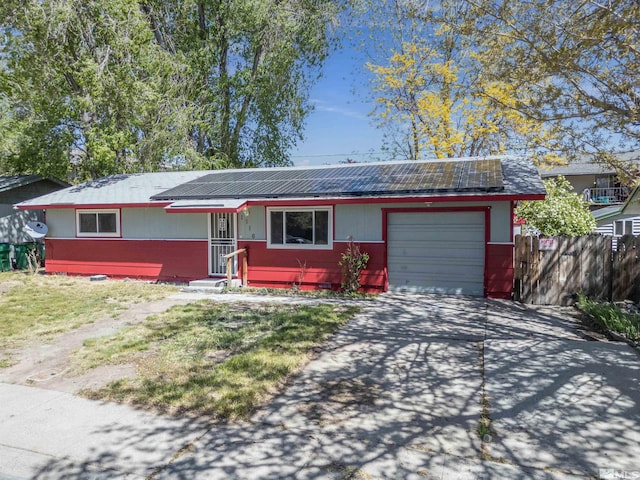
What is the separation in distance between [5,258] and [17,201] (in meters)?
2.70

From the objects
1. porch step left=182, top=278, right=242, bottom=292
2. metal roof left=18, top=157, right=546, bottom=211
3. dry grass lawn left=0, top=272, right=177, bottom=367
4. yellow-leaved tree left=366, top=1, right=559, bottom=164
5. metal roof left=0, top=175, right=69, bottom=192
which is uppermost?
yellow-leaved tree left=366, top=1, right=559, bottom=164

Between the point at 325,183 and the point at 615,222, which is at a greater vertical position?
the point at 325,183

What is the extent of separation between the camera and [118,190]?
14.5 m

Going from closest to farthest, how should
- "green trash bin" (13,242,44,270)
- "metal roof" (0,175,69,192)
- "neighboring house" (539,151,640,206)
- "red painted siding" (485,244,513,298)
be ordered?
1. "red painted siding" (485,244,513,298)
2. "green trash bin" (13,242,44,270)
3. "metal roof" (0,175,69,192)
4. "neighboring house" (539,151,640,206)

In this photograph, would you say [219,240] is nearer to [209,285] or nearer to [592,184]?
[209,285]

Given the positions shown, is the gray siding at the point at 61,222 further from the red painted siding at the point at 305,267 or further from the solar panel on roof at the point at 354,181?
the red painted siding at the point at 305,267

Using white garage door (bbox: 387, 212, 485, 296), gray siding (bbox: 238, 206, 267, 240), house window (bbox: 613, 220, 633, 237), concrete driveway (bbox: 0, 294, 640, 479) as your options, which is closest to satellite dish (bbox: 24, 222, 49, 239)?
gray siding (bbox: 238, 206, 267, 240)

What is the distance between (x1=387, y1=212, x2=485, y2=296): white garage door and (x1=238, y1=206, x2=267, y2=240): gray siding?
11.3 feet

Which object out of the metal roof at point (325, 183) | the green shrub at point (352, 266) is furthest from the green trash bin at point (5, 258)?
the green shrub at point (352, 266)

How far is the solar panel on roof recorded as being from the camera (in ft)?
33.9

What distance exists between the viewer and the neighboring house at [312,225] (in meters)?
10.1

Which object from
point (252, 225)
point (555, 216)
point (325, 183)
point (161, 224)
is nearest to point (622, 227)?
point (555, 216)

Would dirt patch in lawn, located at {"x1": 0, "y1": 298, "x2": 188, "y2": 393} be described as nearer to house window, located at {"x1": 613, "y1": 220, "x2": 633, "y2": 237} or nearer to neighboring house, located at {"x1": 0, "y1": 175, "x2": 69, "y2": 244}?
neighboring house, located at {"x1": 0, "y1": 175, "x2": 69, "y2": 244}

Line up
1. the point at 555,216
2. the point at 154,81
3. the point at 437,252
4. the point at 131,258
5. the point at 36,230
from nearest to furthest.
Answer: the point at 437,252
the point at 555,216
the point at 131,258
the point at 36,230
the point at 154,81
